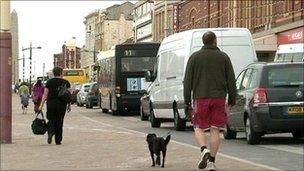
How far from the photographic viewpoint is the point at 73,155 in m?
13.4

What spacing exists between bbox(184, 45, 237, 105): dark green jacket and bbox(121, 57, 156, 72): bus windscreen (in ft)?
75.9

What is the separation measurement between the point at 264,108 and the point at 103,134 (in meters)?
5.72

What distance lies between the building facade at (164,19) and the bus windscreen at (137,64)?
52987mm

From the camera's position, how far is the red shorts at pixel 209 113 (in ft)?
35.6

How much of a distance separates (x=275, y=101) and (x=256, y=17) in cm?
4531

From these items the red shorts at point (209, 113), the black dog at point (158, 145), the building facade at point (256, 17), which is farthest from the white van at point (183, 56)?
the building facade at point (256, 17)

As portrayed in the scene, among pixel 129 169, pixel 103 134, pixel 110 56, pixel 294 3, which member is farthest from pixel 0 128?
pixel 294 3

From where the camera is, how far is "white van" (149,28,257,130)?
20484 millimetres

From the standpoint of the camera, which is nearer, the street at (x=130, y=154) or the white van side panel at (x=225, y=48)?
the street at (x=130, y=154)

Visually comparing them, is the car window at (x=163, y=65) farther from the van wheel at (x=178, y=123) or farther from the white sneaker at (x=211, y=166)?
the white sneaker at (x=211, y=166)

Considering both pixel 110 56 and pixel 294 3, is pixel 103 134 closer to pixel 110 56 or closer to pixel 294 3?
pixel 110 56

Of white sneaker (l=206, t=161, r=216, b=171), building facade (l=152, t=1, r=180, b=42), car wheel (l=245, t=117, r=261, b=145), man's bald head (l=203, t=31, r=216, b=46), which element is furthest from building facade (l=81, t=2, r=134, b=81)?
white sneaker (l=206, t=161, r=216, b=171)

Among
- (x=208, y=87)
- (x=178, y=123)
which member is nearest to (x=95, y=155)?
(x=208, y=87)

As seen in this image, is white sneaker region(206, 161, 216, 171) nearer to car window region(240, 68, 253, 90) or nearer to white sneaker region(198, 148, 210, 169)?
white sneaker region(198, 148, 210, 169)
